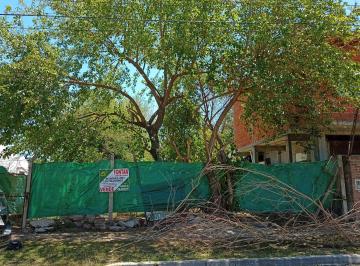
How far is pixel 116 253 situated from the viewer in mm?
9844

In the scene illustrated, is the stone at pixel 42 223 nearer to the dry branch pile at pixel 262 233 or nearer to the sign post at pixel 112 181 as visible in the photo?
the sign post at pixel 112 181

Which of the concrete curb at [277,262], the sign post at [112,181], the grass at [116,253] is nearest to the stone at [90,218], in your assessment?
the sign post at [112,181]

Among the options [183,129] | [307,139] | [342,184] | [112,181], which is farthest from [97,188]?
[307,139]

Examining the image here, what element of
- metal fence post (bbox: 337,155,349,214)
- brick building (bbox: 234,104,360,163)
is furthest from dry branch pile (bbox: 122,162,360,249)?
brick building (bbox: 234,104,360,163)

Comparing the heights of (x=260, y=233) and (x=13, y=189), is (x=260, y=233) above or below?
below

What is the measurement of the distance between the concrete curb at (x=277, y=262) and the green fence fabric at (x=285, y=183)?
4.78m

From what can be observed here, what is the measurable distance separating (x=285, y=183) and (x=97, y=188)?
19.6 feet

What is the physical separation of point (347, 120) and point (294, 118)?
372cm

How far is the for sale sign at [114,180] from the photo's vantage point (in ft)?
44.6

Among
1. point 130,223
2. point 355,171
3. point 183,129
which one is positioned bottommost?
point 130,223

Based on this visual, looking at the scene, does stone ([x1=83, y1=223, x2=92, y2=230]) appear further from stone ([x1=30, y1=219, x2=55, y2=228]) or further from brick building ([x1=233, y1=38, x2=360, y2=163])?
brick building ([x1=233, y1=38, x2=360, y2=163])

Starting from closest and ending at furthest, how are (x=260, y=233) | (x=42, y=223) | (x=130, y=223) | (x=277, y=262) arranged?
1. (x=277, y=262)
2. (x=260, y=233)
3. (x=42, y=223)
4. (x=130, y=223)

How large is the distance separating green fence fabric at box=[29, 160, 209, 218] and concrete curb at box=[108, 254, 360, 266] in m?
4.81

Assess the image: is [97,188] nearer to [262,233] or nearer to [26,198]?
[26,198]
